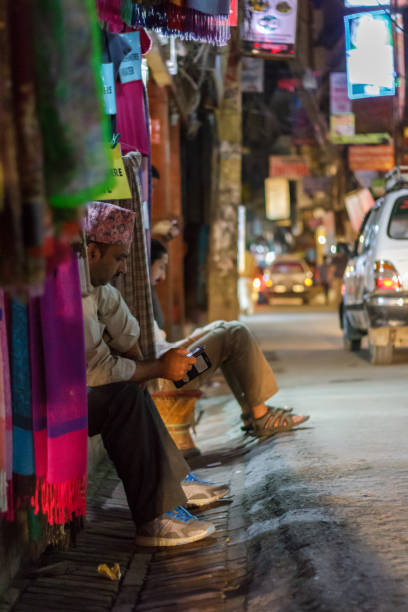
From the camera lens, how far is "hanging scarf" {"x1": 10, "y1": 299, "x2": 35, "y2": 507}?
10.2 feet

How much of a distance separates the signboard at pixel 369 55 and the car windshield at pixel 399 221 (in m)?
3.58

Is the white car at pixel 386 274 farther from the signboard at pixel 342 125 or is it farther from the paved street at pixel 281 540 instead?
the signboard at pixel 342 125

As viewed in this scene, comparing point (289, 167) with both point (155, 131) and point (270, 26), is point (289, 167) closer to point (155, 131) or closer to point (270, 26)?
point (270, 26)

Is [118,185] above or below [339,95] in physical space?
below

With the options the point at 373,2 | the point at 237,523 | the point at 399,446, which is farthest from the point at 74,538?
the point at 373,2

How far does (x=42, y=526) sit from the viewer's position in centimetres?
363

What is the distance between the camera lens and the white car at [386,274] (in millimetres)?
9141

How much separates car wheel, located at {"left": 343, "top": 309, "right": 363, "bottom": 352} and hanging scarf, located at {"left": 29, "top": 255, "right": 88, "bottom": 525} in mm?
8711

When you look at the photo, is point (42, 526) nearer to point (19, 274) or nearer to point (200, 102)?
point (19, 274)

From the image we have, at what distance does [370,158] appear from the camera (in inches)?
879

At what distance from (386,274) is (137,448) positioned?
20.1 ft

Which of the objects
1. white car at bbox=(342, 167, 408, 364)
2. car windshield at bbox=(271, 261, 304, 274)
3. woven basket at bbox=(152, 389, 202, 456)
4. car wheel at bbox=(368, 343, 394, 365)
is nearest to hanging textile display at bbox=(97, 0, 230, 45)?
woven basket at bbox=(152, 389, 202, 456)

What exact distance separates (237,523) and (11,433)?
1.54 m

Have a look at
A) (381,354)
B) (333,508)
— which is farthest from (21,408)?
(381,354)
